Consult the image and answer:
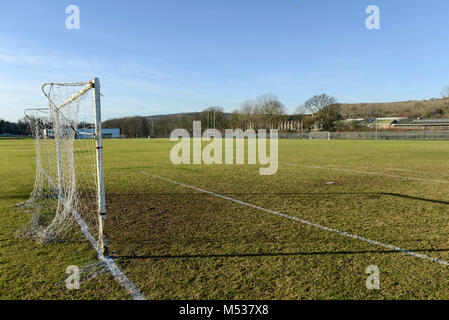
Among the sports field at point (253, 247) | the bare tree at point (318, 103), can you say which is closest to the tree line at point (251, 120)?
the bare tree at point (318, 103)

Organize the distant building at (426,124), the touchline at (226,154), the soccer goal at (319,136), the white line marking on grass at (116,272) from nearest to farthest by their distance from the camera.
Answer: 1. the white line marking on grass at (116,272)
2. the touchline at (226,154)
3. the soccer goal at (319,136)
4. the distant building at (426,124)

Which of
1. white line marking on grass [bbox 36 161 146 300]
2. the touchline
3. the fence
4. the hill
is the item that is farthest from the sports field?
the hill

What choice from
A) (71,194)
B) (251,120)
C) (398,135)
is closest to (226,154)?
(71,194)

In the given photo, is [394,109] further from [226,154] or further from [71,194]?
[71,194]

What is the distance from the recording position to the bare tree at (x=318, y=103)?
91.8 m

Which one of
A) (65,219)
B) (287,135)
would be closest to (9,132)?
(287,135)

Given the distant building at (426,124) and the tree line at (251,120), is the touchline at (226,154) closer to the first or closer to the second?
the tree line at (251,120)

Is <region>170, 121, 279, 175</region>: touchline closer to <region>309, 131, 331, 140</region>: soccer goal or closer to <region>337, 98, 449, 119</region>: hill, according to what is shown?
<region>309, 131, 331, 140</region>: soccer goal

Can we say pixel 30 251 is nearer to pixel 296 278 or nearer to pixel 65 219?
pixel 65 219

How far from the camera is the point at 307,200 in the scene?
731 cm

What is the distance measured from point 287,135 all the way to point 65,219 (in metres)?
70.3

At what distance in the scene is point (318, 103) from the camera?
94062 millimetres

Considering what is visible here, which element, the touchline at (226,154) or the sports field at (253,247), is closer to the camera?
the sports field at (253,247)

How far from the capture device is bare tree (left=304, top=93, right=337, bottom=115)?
91812mm
